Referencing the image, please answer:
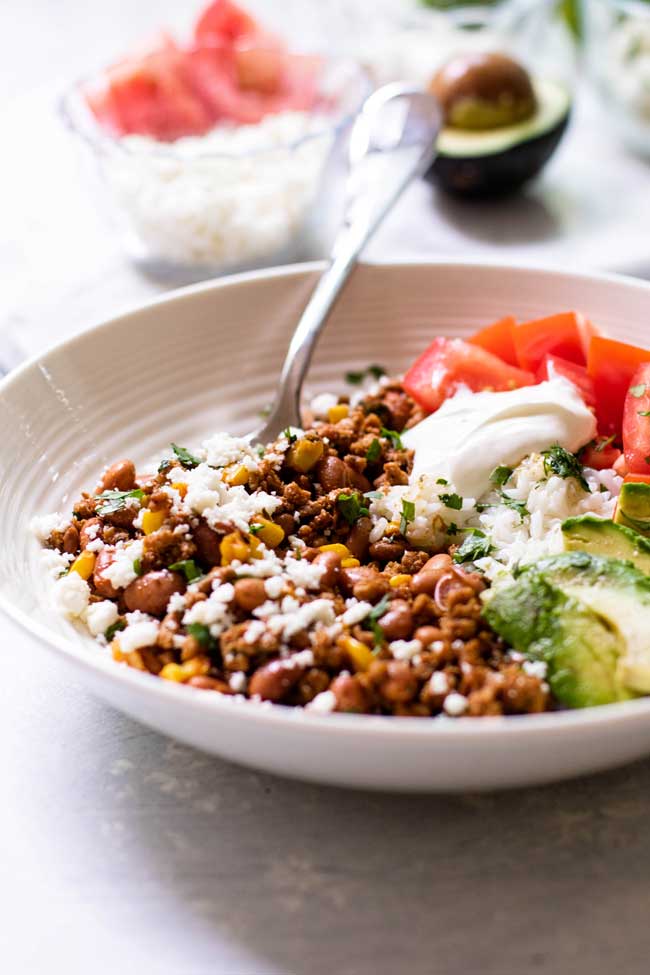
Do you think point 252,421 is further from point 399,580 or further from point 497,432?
point 399,580

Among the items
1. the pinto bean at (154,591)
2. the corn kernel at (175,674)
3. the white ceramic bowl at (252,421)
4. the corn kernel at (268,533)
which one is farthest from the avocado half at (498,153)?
the corn kernel at (175,674)

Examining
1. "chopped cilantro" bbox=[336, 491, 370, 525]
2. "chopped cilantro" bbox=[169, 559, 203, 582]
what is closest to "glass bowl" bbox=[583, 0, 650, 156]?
"chopped cilantro" bbox=[336, 491, 370, 525]

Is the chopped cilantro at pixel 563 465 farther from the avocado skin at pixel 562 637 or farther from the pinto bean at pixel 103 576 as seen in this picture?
the pinto bean at pixel 103 576

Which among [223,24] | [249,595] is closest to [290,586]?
[249,595]

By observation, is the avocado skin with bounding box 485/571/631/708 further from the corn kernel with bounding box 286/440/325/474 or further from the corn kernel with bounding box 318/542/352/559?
the corn kernel with bounding box 286/440/325/474

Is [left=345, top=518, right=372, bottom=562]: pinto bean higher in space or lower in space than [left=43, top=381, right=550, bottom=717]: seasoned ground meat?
lower

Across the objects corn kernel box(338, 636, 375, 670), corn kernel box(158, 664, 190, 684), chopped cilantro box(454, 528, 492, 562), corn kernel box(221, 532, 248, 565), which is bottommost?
chopped cilantro box(454, 528, 492, 562)
